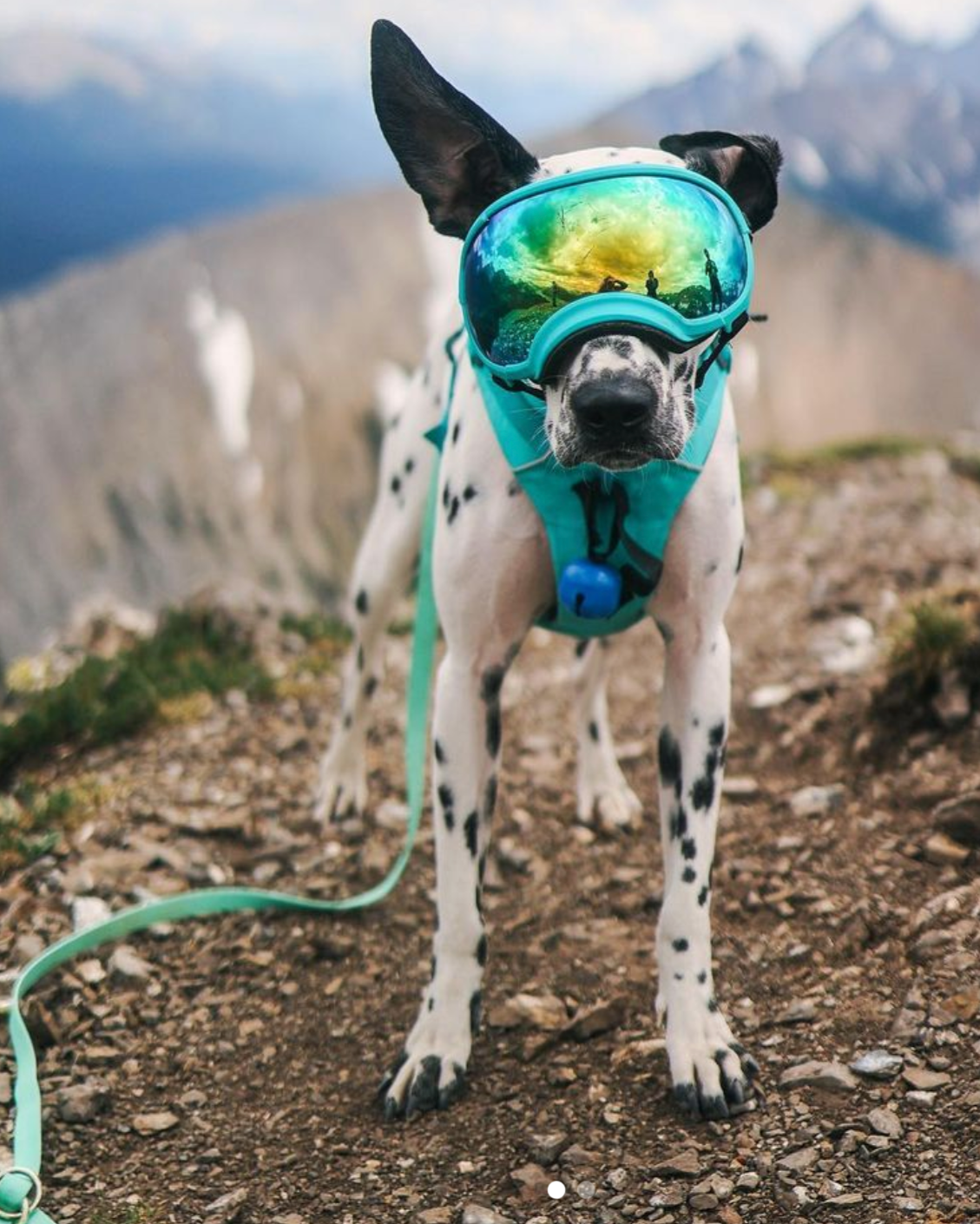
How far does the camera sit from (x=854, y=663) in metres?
6.14

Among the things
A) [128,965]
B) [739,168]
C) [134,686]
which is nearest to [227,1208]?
[128,965]

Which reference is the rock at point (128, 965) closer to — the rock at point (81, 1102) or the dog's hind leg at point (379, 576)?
the rock at point (81, 1102)

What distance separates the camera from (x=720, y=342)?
10.4ft

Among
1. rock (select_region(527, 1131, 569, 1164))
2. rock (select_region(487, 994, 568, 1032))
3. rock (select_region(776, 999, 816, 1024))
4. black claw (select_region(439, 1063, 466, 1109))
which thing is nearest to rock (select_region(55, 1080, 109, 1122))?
black claw (select_region(439, 1063, 466, 1109))

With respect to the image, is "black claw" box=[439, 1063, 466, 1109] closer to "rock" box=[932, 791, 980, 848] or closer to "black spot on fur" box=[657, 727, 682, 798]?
"black spot on fur" box=[657, 727, 682, 798]

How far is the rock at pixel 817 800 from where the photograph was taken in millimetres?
5066

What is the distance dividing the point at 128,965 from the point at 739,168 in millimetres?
3136

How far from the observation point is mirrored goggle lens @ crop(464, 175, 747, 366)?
295cm

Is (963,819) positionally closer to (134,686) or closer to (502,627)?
(502,627)

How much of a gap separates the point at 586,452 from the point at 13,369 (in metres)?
27.8

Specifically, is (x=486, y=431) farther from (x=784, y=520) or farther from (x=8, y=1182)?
(x=784, y=520)

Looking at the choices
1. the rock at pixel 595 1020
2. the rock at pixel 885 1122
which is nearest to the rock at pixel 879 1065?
the rock at pixel 885 1122

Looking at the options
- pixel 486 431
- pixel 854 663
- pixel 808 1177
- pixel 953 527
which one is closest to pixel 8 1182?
pixel 808 1177

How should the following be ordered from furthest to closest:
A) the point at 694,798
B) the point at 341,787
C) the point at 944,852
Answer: the point at 341,787 < the point at 944,852 < the point at 694,798
